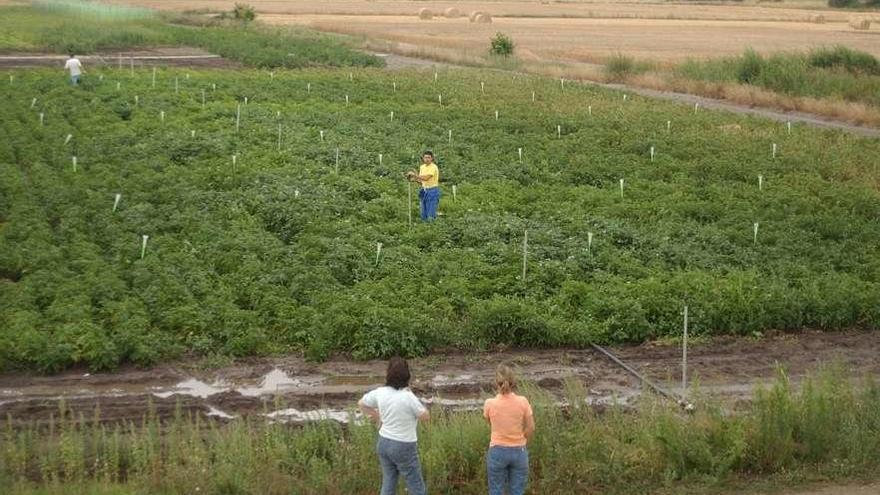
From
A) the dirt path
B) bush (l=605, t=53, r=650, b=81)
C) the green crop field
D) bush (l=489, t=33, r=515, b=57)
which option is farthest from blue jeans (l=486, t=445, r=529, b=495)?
bush (l=489, t=33, r=515, b=57)

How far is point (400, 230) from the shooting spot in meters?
20.6

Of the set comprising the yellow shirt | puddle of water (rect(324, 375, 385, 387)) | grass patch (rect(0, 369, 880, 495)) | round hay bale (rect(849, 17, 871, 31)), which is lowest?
puddle of water (rect(324, 375, 385, 387))

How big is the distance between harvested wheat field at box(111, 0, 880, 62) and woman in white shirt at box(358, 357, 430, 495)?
4521cm

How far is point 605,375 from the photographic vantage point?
50.9 feet

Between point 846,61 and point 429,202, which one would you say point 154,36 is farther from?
point 429,202

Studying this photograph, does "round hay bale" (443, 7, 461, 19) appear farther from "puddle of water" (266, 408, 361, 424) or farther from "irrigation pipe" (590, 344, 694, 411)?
"puddle of water" (266, 408, 361, 424)

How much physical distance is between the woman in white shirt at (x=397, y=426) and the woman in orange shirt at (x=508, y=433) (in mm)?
613

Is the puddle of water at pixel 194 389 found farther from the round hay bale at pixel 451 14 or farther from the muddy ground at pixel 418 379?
the round hay bale at pixel 451 14

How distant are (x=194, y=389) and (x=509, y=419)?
5622mm

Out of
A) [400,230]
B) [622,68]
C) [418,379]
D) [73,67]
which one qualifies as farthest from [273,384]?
[622,68]

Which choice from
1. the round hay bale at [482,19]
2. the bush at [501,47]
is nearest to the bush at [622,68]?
the bush at [501,47]

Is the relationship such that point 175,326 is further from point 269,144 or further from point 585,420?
point 269,144

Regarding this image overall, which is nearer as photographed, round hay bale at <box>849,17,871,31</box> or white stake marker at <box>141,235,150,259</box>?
white stake marker at <box>141,235,150,259</box>

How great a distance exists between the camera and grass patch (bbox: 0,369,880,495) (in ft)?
36.6
